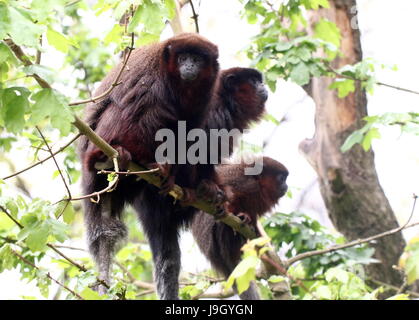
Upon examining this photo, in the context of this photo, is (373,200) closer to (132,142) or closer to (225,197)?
(225,197)

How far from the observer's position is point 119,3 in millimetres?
2697

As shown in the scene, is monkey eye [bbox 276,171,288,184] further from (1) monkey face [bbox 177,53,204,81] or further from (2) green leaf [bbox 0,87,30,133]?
(2) green leaf [bbox 0,87,30,133]

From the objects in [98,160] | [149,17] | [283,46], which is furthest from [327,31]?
[149,17]

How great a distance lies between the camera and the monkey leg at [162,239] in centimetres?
434

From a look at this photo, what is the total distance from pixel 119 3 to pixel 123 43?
0.22 meters

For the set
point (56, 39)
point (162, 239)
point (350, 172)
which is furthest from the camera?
point (350, 172)

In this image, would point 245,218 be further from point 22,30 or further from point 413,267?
point 22,30

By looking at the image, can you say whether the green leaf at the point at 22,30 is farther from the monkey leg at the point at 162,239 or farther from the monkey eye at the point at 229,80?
the monkey eye at the point at 229,80

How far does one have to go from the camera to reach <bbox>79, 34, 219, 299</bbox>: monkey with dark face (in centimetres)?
364

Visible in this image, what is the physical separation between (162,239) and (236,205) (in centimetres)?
99

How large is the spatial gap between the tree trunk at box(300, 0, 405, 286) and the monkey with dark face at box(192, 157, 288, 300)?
2.77 feet

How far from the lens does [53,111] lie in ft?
7.06
